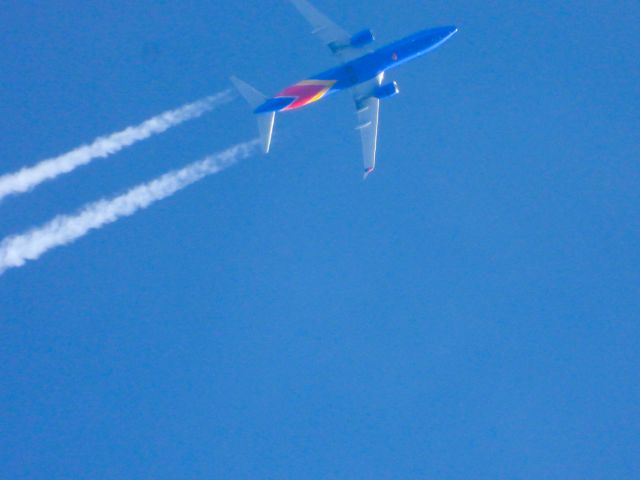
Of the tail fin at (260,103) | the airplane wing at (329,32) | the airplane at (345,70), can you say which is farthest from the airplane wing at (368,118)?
the tail fin at (260,103)

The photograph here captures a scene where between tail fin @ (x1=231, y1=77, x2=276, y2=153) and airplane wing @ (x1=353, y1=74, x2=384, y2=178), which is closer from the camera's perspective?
tail fin @ (x1=231, y1=77, x2=276, y2=153)

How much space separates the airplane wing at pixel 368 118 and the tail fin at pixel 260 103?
21.6ft

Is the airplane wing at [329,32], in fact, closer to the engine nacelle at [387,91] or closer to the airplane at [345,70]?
the airplane at [345,70]

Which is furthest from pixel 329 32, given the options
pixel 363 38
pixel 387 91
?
pixel 387 91

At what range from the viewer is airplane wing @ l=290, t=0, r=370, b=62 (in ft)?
135

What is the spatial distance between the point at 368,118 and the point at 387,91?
2.46 meters

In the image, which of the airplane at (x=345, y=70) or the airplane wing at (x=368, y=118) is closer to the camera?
the airplane at (x=345, y=70)

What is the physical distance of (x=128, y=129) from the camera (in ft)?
135

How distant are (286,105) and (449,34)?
12.8m

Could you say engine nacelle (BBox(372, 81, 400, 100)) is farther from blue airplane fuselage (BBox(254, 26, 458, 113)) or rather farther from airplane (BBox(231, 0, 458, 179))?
blue airplane fuselage (BBox(254, 26, 458, 113))

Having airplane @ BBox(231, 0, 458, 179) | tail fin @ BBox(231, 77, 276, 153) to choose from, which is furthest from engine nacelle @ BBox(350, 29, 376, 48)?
tail fin @ BBox(231, 77, 276, 153)

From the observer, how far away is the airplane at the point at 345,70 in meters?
40.6

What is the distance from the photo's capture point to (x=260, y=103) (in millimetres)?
40781

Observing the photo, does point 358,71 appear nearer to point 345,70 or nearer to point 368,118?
point 345,70
